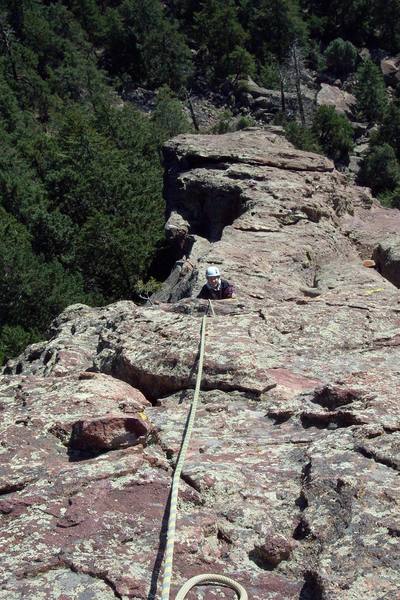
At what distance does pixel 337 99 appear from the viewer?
78875 millimetres

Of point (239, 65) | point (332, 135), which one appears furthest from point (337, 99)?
point (332, 135)

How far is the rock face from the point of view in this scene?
4.29 meters

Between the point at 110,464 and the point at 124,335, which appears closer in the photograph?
the point at 110,464

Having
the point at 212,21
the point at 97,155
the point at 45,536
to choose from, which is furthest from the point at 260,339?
the point at 212,21

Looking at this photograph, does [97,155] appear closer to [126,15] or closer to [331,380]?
[331,380]

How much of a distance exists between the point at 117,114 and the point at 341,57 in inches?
1704

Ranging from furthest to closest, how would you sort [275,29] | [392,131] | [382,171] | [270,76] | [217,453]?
[275,29] < [270,76] < [392,131] < [382,171] < [217,453]

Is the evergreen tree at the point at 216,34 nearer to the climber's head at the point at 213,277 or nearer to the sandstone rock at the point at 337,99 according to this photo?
the sandstone rock at the point at 337,99

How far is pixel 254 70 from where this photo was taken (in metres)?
87.7

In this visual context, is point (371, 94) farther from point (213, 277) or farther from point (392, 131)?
point (213, 277)

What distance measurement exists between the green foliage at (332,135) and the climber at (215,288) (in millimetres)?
56452

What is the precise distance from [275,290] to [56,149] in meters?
38.0

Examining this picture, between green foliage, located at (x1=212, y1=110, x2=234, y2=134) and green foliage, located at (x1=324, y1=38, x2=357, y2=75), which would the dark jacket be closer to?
green foliage, located at (x1=212, y1=110, x2=234, y2=134)

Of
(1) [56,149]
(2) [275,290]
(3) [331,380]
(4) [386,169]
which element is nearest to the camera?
(3) [331,380]
